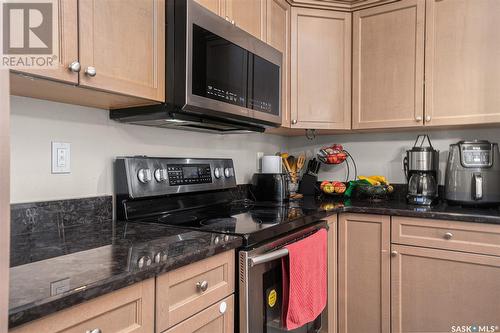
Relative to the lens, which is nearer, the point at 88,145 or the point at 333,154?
the point at 88,145

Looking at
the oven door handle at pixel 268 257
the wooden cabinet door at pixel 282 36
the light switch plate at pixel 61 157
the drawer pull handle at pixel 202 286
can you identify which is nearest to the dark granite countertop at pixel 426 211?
the oven door handle at pixel 268 257

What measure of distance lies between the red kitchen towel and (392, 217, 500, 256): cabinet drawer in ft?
1.58

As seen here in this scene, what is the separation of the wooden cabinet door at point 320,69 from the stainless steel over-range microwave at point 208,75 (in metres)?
0.47

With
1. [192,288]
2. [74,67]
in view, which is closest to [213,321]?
[192,288]

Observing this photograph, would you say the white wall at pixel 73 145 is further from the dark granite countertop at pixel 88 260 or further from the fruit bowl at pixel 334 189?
the fruit bowl at pixel 334 189

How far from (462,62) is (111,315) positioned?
82.4 inches

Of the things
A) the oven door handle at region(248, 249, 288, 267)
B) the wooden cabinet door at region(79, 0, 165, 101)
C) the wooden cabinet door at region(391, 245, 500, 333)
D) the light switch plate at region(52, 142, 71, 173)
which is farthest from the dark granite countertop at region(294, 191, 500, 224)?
the light switch plate at region(52, 142, 71, 173)

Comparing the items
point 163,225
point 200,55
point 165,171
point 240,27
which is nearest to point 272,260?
point 163,225

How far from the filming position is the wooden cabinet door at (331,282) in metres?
1.85

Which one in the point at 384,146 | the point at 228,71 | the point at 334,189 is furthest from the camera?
the point at 384,146

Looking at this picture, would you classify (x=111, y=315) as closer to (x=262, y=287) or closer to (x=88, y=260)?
(x=88, y=260)

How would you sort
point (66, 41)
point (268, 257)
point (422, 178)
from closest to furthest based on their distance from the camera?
point (66, 41), point (268, 257), point (422, 178)

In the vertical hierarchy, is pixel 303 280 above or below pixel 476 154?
below

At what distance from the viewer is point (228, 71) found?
57.8 inches
